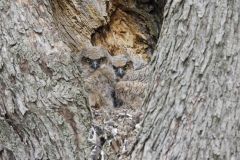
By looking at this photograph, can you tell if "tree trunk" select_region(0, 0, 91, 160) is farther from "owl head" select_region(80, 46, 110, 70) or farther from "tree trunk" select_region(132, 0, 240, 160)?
"owl head" select_region(80, 46, 110, 70)

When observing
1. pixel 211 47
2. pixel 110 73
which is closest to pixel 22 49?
pixel 211 47

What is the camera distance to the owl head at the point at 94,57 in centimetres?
478

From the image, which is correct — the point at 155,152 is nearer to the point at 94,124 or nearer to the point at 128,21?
the point at 94,124

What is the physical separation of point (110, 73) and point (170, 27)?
243cm

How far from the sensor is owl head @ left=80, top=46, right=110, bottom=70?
478 cm

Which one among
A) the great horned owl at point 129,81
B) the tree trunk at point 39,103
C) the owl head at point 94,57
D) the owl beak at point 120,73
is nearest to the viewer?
the tree trunk at point 39,103

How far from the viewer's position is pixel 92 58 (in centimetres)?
485

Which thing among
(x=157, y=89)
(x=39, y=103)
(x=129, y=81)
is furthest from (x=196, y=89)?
(x=129, y=81)

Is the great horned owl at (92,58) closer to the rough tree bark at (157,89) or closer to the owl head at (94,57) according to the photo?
the owl head at (94,57)

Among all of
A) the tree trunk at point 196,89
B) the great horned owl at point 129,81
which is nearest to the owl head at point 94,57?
the great horned owl at point 129,81

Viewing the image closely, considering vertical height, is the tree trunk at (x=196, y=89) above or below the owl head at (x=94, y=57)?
below

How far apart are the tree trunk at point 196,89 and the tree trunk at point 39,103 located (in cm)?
48

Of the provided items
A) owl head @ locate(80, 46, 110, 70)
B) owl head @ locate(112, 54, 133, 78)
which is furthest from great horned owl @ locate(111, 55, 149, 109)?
owl head @ locate(80, 46, 110, 70)

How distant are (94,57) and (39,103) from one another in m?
1.92
